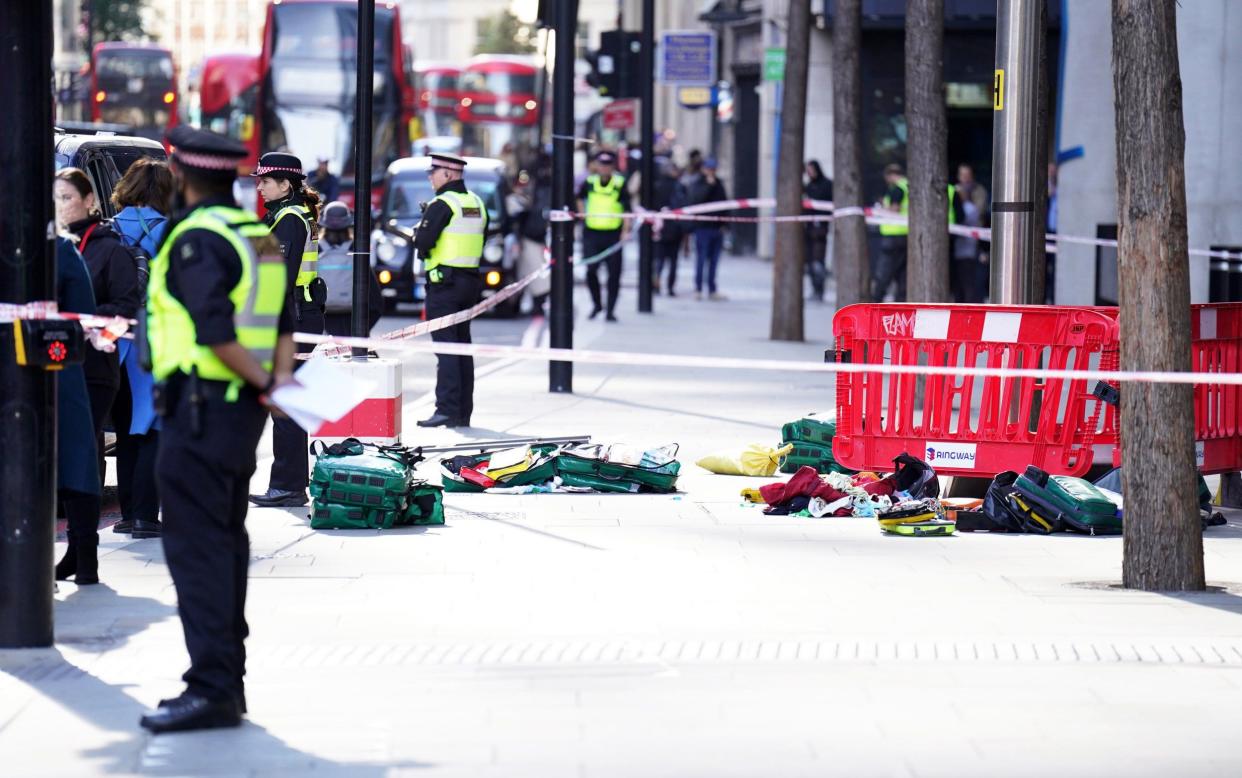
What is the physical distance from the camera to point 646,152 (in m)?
27.7

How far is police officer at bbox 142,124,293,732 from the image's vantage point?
6.01 metres

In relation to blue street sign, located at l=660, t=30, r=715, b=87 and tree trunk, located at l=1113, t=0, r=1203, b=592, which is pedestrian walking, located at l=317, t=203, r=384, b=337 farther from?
blue street sign, located at l=660, t=30, r=715, b=87

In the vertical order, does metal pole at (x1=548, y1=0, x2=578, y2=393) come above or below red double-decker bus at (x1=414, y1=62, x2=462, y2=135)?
below

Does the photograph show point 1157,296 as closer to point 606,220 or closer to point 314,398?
point 314,398

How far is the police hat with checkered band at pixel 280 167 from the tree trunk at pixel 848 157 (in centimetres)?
891

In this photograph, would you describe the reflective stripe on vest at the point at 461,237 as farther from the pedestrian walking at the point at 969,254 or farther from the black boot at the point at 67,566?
the pedestrian walking at the point at 969,254

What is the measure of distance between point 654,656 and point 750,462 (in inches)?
197

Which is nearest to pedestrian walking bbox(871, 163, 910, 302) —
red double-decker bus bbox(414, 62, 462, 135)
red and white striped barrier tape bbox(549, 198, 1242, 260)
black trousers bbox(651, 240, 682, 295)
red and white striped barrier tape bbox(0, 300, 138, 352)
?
red and white striped barrier tape bbox(549, 198, 1242, 260)

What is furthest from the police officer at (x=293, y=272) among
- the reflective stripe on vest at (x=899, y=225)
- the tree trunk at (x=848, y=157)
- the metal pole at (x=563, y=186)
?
the reflective stripe on vest at (x=899, y=225)

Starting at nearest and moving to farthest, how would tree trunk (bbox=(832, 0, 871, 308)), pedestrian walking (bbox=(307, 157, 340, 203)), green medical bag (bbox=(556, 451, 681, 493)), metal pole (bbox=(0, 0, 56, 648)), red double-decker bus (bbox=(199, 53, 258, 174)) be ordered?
metal pole (bbox=(0, 0, 56, 648))
green medical bag (bbox=(556, 451, 681, 493))
tree trunk (bbox=(832, 0, 871, 308))
pedestrian walking (bbox=(307, 157, 340, 203))
red double-decker bus (bbox=(199, 53, 258, 174))

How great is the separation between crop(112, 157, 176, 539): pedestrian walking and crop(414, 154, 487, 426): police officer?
4.27 m

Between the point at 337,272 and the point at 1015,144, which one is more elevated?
the point at 1015,144

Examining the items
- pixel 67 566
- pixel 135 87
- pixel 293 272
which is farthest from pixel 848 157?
pixel 135 87

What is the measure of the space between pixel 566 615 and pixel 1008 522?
3.01 m
